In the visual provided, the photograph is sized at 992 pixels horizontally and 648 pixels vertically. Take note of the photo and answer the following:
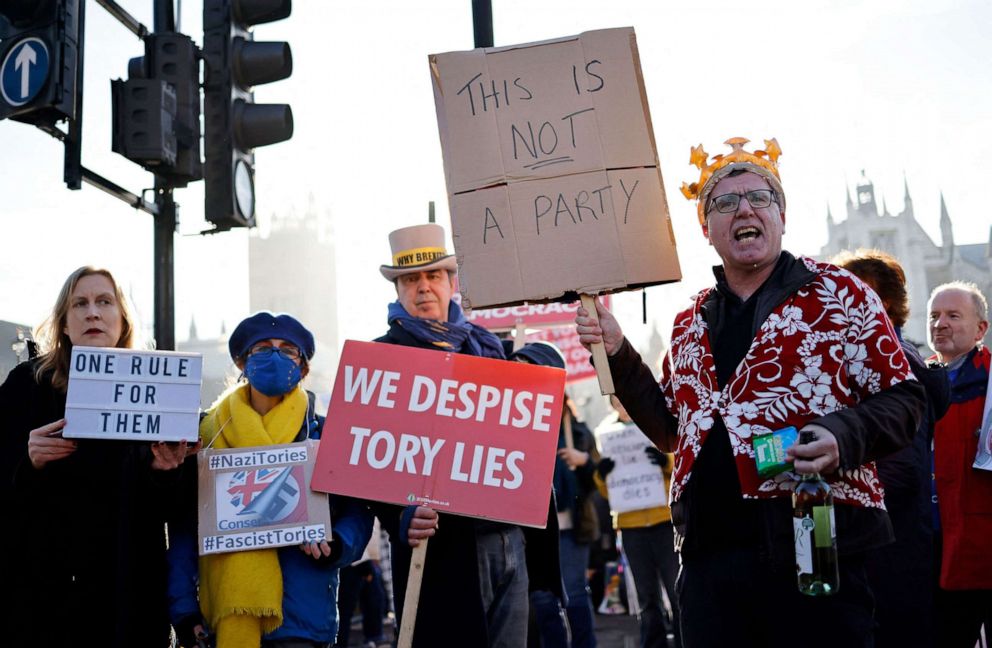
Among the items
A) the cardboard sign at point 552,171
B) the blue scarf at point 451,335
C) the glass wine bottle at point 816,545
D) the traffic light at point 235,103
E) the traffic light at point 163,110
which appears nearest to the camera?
the glass wine bottle at point 816,545

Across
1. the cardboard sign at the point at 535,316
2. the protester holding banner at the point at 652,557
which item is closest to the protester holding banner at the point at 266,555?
the protester holding banner at the point at 652,557

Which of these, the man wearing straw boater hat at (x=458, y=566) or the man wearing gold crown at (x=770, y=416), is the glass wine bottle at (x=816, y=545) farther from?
the man wearing straw boater hat at (x=458, y=566)

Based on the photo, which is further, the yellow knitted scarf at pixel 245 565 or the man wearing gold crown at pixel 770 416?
the yellow knitted scarf at pixel 245 565

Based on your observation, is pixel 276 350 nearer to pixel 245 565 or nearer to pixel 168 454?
pixel 168 454

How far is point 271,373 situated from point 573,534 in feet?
13.6

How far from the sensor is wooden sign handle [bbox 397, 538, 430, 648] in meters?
3.93

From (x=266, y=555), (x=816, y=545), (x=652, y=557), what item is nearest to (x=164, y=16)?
(x=266, y=555)

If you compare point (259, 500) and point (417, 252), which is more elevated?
point (417, 252)

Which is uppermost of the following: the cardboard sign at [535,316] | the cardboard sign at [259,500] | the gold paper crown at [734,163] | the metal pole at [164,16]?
the metal pole at [164,16]

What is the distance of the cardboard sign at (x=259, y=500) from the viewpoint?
13.5 feet

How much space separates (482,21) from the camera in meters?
5.07

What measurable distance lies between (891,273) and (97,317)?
11.0ft

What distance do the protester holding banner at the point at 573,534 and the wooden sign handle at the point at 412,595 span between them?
211 centimetres

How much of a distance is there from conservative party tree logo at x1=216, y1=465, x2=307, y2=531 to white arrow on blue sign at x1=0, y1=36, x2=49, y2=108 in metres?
2.80
